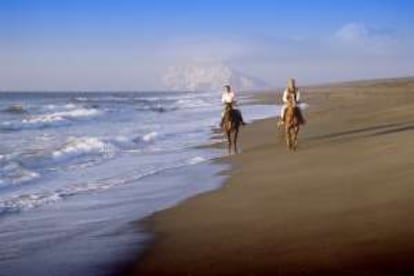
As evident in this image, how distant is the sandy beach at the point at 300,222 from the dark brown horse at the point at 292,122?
2.54 m

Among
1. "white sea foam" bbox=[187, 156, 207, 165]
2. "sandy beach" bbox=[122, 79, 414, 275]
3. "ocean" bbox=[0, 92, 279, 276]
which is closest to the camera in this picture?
"sandy beach" bbox=[122, 79, 414, 275]

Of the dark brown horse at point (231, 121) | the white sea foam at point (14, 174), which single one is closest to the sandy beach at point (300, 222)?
the dark brown horse at point (231, 121)

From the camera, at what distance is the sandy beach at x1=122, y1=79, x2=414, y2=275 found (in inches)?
261

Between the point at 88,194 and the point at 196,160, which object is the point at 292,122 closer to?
the point at 196,160

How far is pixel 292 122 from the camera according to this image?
1825 cm

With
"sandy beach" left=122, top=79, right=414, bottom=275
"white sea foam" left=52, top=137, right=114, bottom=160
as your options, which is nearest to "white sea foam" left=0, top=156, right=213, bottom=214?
"sandy beach" left=122, top=79, right=414, bottom=275

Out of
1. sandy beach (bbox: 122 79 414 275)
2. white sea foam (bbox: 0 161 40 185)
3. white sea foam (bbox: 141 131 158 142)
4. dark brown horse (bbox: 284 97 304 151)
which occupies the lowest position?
white sea foam (bbox: 141 131 158 142)

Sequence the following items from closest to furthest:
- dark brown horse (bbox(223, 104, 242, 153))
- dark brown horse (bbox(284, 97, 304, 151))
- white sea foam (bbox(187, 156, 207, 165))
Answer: white sea foam (bbox(187, 156, 207, 165)) → dark brown horse (bbox(284, 97, 304, 151)) → dark brown horse (bbox(223, 104, 242, 153))

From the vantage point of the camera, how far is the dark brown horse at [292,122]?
59.4 feet

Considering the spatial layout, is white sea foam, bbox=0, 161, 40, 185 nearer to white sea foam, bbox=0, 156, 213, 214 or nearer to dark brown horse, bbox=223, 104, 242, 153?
white sea foam, bbox=0, 156, 213, 214

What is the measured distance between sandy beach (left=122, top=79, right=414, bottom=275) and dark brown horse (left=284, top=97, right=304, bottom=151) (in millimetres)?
2541

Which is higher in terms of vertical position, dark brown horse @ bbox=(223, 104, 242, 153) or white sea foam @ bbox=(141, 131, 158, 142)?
dark brown horse @ bbox=(223, 104, 242, 153)

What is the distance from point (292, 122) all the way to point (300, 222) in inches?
393

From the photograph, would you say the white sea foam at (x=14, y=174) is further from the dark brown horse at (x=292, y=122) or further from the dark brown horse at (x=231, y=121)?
the dark brown horse at (x=292, y=122)
